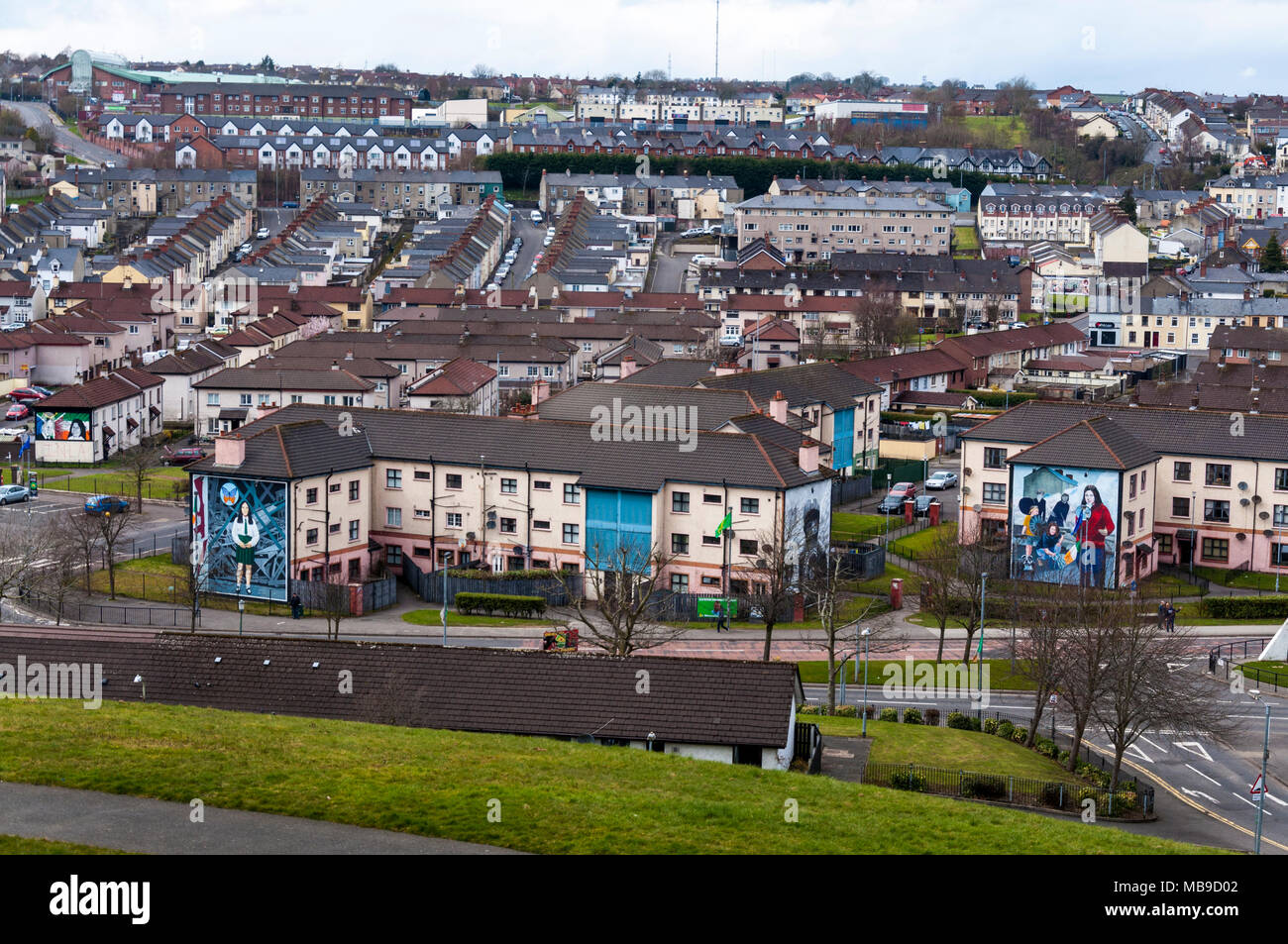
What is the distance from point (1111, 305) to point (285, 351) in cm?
5357

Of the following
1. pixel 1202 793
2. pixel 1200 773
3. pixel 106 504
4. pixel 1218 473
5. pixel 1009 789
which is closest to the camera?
pixel 1009 789

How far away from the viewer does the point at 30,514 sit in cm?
5766

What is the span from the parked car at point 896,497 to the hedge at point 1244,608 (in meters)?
14.6

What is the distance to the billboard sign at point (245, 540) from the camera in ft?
163

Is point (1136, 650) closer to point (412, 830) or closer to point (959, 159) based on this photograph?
point (412, 830)

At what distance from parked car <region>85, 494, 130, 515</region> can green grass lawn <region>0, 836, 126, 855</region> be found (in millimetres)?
38054

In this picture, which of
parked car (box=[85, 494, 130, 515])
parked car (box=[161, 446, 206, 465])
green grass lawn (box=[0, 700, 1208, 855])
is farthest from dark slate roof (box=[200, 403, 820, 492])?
green grass lawn (box=[0, 700, 1208, 855])

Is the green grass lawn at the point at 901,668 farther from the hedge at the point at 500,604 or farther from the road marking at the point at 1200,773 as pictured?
the hedge at the point at 500,604

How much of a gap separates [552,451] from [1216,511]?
69.4ft

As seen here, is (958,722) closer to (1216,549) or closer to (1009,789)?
(1009,789)

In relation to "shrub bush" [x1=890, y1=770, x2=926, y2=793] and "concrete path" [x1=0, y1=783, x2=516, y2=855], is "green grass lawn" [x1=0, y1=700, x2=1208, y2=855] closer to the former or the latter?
"concrete path" [x1=0, y1=783, x2=516, y2=855]

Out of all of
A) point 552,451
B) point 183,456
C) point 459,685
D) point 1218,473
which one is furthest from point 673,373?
point 459,685

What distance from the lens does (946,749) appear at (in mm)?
35031

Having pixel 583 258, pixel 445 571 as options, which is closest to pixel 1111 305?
pixel 583 258
